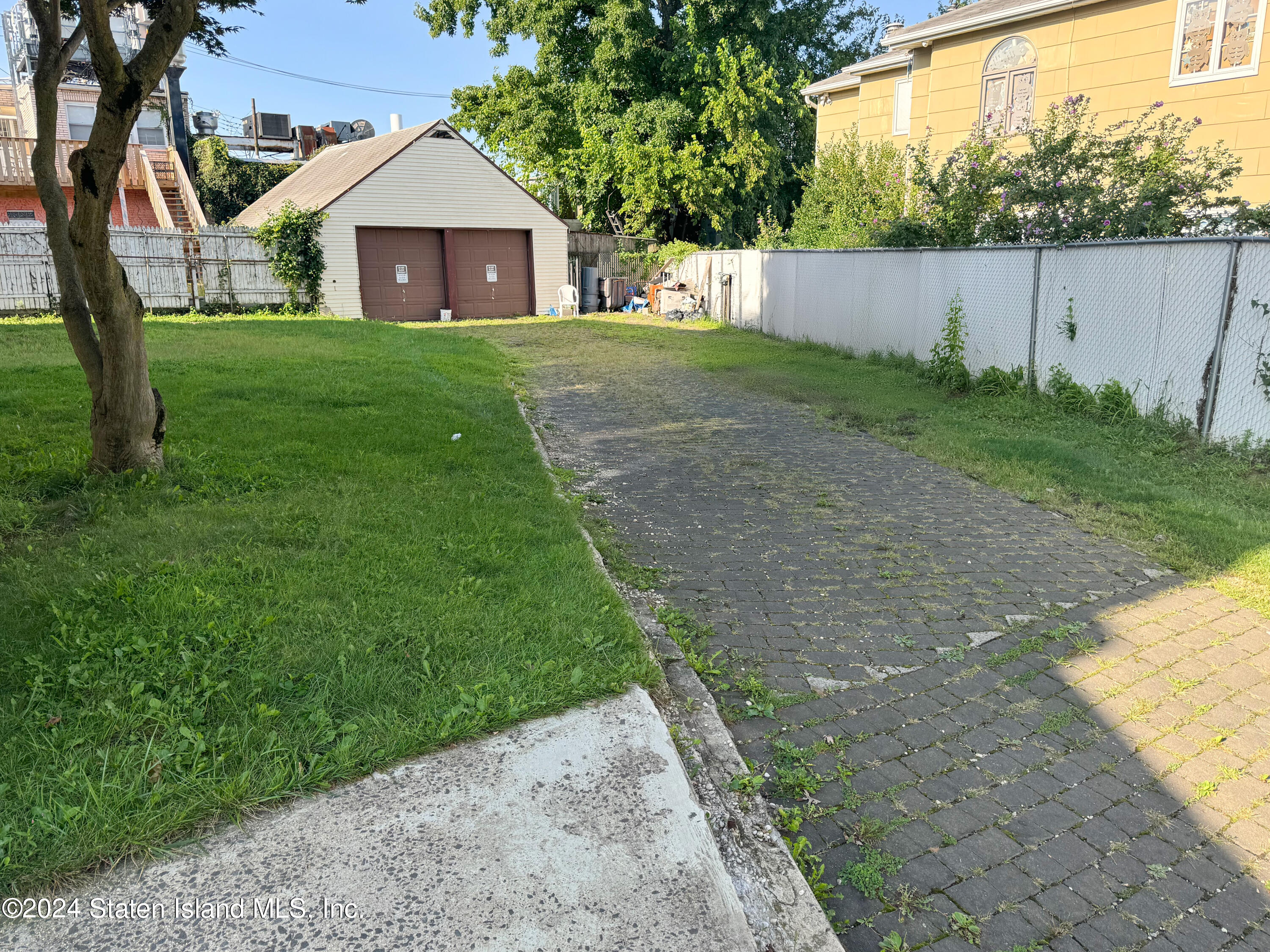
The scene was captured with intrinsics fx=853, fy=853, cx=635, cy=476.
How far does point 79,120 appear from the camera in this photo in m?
30.9

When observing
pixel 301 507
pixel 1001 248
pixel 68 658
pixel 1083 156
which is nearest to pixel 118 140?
pixel 301 507

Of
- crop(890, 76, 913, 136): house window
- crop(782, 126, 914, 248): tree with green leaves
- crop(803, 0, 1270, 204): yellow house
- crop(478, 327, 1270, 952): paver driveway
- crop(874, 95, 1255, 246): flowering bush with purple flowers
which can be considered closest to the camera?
crop(478, 327, 1270, 952): paver driveway

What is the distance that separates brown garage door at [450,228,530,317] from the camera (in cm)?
2659

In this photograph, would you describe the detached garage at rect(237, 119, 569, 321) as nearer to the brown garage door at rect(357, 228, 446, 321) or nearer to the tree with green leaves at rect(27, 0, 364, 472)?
the brown garage door at rect(357, 228, 446, 321)

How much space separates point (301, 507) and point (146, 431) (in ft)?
5.02

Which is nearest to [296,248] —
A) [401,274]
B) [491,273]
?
[401,274]

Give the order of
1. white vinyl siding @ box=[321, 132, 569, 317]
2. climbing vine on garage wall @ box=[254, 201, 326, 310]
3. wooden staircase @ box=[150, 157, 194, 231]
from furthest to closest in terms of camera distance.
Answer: wooden staircase @ box=[150, 157, 194, 231]
white vinyl siding @ box=[321, 132, 569, 317]
climbing vine on garage wall @ box=[254, 201, 326, 310]

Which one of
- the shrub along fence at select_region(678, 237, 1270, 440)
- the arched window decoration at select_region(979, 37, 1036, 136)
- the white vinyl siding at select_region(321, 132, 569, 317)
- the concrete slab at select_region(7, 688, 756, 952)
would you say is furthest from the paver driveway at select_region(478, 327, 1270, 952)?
the white vinyl siding at select_region(321, 132, 569, 317)

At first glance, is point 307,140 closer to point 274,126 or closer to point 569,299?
point 274,126

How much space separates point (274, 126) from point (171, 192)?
16.7 metres

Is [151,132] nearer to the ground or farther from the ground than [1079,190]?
farther from the ground

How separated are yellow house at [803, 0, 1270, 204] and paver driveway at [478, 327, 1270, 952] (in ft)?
34.2

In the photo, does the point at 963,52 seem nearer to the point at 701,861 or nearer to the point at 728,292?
the point at 728,292

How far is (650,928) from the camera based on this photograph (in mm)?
2461
